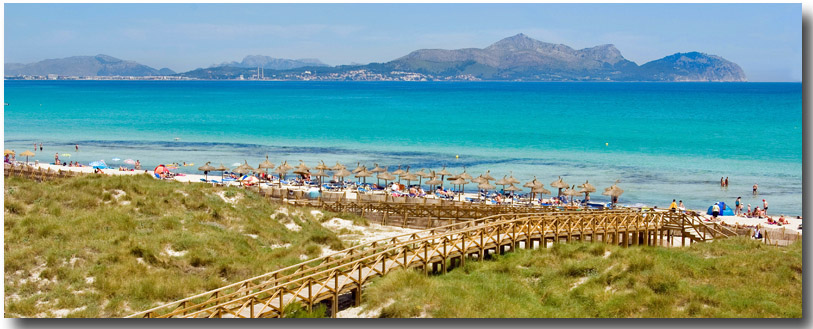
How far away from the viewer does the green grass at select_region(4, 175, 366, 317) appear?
16.0 meters

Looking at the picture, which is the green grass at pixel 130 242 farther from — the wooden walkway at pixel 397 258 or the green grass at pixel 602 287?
the green grass at pixel 602 287

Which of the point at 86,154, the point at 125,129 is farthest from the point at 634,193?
the point at 125,129

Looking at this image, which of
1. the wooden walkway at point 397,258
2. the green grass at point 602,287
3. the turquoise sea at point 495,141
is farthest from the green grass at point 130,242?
the turquoise sea at point 495,141

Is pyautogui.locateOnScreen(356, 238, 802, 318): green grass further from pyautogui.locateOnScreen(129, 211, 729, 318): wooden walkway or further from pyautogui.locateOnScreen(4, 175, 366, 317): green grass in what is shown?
pyautogui.locateOnScreen(4, 175, 366, 317): green grass

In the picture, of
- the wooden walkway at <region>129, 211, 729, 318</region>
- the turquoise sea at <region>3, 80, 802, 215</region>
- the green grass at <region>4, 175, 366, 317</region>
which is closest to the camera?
the wooden walkway at <region>129, 211, 729, 318</region>

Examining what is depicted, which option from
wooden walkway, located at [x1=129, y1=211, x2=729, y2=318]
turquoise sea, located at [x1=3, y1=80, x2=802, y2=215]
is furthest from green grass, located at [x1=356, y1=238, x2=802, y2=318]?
turquoise sea, located at [x1=3, y1=80, x2=802, y2=215]

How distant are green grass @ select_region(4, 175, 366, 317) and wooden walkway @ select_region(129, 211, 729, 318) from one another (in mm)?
1575

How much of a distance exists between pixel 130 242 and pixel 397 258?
7317mm

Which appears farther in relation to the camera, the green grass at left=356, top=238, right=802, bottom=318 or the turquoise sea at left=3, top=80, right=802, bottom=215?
the turquoise sea at left=3, top=80, right=802, bottom=215

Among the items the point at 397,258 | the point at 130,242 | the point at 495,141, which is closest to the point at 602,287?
the point at 397,258

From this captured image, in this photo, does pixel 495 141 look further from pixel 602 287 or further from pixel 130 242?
pixel 602 287

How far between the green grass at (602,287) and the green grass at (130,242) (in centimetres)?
545

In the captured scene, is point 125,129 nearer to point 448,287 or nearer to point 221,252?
point 221,252

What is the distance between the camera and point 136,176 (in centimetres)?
2734
